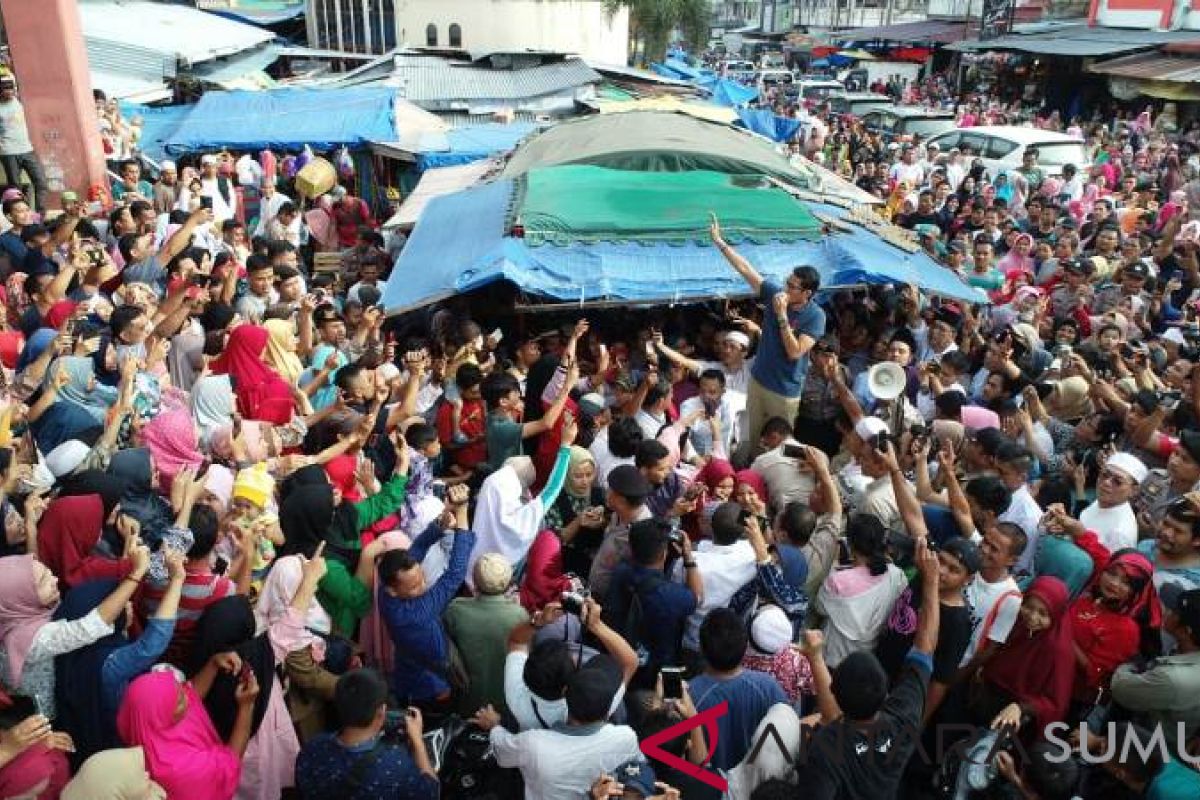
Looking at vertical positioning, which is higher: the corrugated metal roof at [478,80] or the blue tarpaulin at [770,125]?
the corrugated metal roof at [478,80]

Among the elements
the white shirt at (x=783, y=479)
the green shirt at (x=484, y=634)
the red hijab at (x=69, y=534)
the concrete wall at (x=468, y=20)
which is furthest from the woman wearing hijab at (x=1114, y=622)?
the concrete wall at (x=468, y=20)

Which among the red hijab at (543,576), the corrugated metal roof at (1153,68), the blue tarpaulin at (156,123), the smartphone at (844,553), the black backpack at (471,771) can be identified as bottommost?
the black backpack at (471,771)

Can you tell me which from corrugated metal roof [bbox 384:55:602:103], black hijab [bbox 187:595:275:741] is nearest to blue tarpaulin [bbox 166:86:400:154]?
corrugated metal roof [bbox 384:55:602:103]

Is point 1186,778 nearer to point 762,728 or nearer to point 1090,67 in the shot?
point 762,728

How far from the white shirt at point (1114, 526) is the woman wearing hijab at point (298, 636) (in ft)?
10.9

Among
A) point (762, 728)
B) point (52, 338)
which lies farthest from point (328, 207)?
point (762, 728)

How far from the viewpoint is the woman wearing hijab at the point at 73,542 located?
130 inches

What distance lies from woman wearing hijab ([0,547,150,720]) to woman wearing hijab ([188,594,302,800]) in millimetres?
288

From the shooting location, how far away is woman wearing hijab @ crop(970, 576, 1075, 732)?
319cm

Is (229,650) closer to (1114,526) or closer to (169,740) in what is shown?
(169,740)

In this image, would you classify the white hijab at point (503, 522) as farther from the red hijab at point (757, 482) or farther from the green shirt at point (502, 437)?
the red hijab at point (757, 482)

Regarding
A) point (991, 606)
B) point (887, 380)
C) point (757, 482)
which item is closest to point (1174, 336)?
point (887, 380)

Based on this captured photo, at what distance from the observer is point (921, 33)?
32.7 m

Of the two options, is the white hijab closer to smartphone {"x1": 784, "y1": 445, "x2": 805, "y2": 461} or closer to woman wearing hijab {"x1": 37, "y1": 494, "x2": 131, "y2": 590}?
smartphone {"x1": 784, "y1": 445, "x2": 805, "y2": 461}
